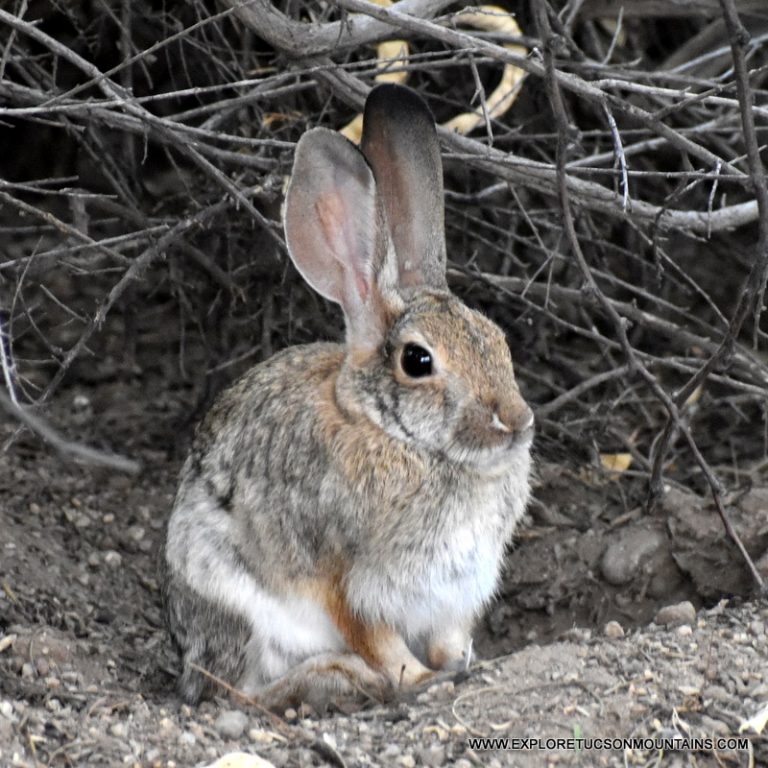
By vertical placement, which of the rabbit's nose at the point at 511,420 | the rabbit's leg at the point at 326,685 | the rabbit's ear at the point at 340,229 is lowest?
the rabbit's leg at the point at 326,685

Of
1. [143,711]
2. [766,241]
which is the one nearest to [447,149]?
[766,241]

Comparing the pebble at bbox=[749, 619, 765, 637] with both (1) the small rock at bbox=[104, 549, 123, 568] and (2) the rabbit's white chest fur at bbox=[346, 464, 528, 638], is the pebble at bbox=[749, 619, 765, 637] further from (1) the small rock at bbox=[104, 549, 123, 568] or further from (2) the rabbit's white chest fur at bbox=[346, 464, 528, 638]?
(1) the small rock at bbox=[104, 549, 123, 568]

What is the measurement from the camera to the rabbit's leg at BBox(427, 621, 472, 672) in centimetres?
437

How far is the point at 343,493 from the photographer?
4.04 metres

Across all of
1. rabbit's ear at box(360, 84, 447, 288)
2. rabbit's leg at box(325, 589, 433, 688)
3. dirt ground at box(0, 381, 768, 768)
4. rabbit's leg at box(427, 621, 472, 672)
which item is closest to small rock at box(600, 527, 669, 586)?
dirt ground at box(0, 381, 768, 768)

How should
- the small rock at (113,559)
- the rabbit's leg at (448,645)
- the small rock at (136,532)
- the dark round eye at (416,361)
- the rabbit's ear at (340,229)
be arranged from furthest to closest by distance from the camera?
the small rock at (136,532)
the small rock at (113,559)
the rabbit's leg at (448,645)
the rabbit's ear at (340,229)
the dark round eye at (416,361)

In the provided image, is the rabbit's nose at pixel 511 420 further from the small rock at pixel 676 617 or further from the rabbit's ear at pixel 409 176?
the small rock at pixel 676 617

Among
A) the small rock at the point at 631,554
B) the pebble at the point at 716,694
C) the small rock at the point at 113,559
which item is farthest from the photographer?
the small rock at the point at 113,559

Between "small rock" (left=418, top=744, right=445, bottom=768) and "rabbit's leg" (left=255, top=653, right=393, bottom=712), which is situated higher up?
"small rock" (left=418, top=744, right=445, bottom=768)

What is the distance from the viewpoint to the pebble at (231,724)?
145 inches

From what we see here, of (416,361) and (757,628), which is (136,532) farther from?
(757,628)

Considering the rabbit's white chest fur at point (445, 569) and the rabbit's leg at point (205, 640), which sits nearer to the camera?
the rabbit's white chest fur at point (445, 569)

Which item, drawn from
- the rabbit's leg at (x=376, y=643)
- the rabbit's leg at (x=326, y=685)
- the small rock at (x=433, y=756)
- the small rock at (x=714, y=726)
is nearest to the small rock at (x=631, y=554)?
the rabbit's leg at (x=376, y=643)

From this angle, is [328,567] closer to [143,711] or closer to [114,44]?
[143,711]
